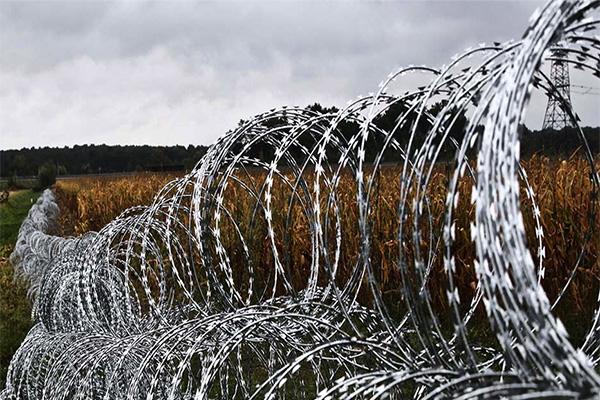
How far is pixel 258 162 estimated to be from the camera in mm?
4758

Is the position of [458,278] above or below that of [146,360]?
below

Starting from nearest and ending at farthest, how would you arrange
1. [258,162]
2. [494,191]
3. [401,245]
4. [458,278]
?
[494,191] < [401,245] < [258,162] < [458,278]

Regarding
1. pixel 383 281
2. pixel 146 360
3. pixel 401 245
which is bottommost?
pixel 383 281

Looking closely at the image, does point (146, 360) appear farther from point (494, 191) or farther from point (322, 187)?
point (322, 187)

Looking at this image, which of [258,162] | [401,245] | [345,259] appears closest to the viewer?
[401,245]

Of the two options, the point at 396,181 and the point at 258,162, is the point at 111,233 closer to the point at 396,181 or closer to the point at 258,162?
the point at 258,162

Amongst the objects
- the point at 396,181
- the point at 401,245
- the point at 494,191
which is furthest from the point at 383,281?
the point at 494,191

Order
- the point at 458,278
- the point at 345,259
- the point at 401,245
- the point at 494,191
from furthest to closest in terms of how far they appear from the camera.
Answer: the point at 345,259 < the point at 458,278 < the point at 401,245 < the point at 494,191

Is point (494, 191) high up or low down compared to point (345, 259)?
up

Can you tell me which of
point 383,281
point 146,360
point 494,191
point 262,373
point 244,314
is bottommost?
point 262,373

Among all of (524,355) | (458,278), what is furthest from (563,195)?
(524,355)

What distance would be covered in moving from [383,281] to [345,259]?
82cm

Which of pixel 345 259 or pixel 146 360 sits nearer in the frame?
pixel 146 360

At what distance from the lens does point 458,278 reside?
22.7ft
